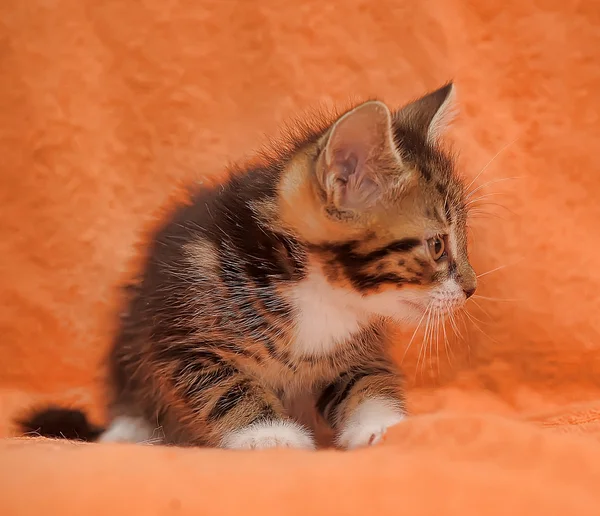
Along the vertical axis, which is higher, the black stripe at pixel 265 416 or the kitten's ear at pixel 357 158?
the kitten's ear at pixel 357 158

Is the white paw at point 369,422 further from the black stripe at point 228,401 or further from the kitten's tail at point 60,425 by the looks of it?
Answer: the kitten's tail at point 60,425

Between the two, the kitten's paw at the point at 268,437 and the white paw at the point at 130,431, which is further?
the white paw at the point at 130,431

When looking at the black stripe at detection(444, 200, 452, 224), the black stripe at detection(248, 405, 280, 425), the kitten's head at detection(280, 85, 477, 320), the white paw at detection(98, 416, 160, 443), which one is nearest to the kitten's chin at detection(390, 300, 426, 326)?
the kitten's head at detection(280, 85, 477, 320)

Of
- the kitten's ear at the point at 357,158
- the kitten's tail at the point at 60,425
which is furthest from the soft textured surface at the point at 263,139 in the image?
the kitten's ear at the point at 357,158

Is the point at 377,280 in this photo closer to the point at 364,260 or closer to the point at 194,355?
the point at 364,260

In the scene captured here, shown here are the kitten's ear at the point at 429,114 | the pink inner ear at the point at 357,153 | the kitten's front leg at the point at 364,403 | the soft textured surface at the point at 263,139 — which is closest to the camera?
the pink inner ear at the point at 357,153

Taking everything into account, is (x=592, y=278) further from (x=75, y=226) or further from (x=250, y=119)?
(x=75, y=226)

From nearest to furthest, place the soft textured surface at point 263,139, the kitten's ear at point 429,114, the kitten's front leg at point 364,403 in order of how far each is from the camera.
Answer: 1. the kitten's front leg at point 364,403
2. the kitten's ear at point 429,114
3. the soft textured surface at point 263,139

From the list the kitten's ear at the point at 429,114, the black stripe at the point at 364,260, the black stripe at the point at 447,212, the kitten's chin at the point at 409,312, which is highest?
the kitten's ear at the point at 429,114

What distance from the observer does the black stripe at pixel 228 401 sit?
1085 mm

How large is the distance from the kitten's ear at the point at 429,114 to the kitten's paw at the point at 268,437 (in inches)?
21.8

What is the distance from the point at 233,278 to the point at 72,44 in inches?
33.2

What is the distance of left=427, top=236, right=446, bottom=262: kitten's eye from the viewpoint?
108cm

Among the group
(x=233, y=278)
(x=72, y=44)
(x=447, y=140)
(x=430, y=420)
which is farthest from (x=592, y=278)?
(x=72, y=44)
